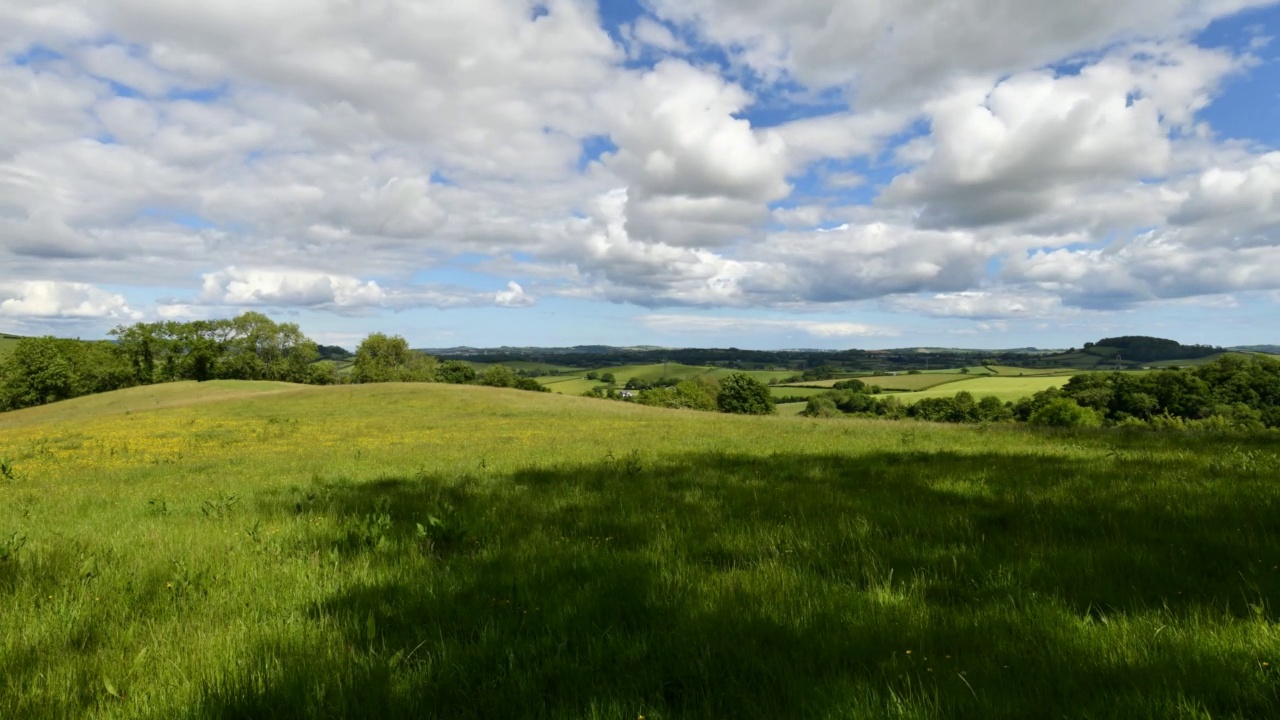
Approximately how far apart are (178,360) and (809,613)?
118 m

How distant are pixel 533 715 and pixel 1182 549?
16.8 ft

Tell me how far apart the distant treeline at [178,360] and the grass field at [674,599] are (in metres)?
105

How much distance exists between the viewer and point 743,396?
348ft

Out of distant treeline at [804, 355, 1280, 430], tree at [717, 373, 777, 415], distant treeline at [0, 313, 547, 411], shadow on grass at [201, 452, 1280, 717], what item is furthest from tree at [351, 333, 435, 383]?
shadow on grass at [201, 452, 1280, 717]

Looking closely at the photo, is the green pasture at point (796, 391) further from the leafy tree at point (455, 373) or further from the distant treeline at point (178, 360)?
the distant treeline at point (178, 360)

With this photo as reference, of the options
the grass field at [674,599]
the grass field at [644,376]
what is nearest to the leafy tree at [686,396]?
the grass field at [644,376]

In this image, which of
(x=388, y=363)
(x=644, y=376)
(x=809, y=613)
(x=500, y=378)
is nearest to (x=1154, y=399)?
(x=809, y=613)

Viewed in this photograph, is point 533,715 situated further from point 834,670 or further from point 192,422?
point 192,422

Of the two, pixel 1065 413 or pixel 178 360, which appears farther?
pixel 178 360

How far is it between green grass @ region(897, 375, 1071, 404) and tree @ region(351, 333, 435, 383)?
9207cm

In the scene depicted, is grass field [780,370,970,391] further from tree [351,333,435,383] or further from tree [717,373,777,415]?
tree [351,333,435,383]

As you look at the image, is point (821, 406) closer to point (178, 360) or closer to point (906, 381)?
point (906, 381)

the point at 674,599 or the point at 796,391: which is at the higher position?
the point at 674,599

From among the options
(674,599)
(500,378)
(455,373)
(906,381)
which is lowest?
(906,381)
